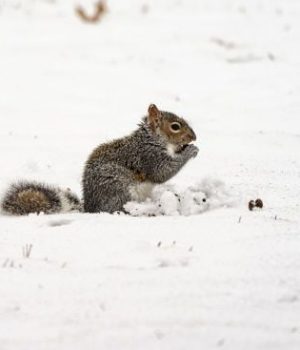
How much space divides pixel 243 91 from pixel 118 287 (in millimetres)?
7376

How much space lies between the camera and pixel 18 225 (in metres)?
5.23

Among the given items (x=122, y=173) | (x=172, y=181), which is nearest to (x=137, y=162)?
(x=122, y=173)

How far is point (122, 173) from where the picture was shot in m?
6.04

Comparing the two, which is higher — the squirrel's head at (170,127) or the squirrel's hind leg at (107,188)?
the squirrel's head at (170,127)

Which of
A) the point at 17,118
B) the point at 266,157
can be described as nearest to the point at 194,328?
the point at 266,157

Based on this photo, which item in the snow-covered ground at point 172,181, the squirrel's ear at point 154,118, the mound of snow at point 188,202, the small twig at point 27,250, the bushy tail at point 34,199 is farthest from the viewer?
the squirrel's ear at point 154,118

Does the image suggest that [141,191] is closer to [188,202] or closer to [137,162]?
[137,162]

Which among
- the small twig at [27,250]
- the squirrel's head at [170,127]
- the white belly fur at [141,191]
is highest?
the squirrel's head at [170,127]

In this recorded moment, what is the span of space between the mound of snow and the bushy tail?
1.89ft

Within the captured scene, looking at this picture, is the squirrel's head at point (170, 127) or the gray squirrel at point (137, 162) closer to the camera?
the gray squirrel at point (137, 162)

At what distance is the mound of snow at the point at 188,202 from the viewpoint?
5668 millimetres

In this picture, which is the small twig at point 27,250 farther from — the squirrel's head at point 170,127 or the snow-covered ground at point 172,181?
the squirrel's head at point 170,127

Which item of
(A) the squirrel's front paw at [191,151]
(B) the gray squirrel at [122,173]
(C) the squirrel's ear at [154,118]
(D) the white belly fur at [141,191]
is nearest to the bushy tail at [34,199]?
(B) the gray squirrel at [122,173]

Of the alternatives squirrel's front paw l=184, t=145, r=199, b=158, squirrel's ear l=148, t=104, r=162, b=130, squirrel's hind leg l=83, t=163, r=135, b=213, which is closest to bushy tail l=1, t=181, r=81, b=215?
squirrel's hind leg l=83, t=163, r=135, b=213
